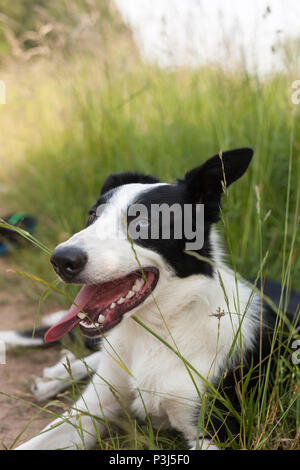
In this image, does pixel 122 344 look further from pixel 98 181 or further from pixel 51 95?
pixel 51 95

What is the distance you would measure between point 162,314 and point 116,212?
1.49 ft

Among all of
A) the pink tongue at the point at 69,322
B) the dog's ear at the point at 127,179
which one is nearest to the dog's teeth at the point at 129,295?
the pink tongue at the point at 69,322

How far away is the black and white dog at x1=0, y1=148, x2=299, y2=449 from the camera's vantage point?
1685 mm

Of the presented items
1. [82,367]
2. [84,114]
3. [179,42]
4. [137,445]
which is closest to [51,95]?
[84,114]

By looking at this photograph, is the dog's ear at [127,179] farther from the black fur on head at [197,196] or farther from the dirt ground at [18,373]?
the dirt ground at [18,373]

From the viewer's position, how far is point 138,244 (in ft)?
5.82

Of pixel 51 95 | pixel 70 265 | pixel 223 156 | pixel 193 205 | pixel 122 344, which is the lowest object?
pixel 122 344

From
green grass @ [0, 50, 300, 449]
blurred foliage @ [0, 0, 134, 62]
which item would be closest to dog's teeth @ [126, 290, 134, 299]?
green grass @ [0, 50, 300, 449]

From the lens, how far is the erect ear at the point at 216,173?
5.76 ft

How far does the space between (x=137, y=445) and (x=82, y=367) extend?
907mm

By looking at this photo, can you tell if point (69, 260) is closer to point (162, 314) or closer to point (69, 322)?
point (69, 322)

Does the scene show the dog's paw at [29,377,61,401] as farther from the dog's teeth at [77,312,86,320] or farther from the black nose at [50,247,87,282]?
the black nose at [50,247,87,282]

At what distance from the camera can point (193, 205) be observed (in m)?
1.95

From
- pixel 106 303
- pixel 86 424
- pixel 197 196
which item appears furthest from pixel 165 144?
pixel 86 424
